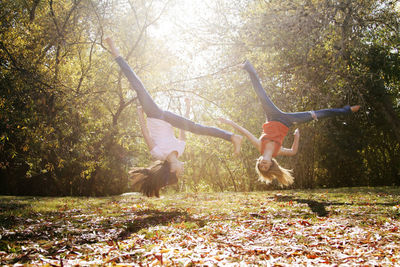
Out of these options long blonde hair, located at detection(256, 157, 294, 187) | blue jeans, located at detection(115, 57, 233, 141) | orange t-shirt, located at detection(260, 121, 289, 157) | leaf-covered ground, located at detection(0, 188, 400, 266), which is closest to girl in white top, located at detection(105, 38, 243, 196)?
blue jeans, located at detection(115, 57, 233, 141)

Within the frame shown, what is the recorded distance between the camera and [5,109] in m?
5.81

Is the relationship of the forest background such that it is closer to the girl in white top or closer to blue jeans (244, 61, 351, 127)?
blue jeans (244, 61, 351, 127)

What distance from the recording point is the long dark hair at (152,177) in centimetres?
517

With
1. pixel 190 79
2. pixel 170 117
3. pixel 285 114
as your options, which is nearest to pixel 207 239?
pixel 170 117

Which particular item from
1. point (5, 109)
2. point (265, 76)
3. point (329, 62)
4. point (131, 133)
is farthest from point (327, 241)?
point (131, 133)

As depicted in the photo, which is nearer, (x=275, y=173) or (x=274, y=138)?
(x=274, y=138)

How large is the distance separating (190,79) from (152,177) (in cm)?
298

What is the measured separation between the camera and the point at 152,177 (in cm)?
517

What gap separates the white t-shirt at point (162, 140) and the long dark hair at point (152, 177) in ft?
0.78

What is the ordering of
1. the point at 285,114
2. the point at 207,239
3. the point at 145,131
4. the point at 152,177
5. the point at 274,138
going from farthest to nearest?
the point at 285,114
the point at 274,138
the point at 152,177
the point at 145,131
the point at 207,239

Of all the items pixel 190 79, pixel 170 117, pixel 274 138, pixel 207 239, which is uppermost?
pixel 190 79

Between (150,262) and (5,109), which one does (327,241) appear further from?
(5,109)

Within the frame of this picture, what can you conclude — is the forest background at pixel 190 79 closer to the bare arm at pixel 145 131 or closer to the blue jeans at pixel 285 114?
the blue jeans at pixel 285 114

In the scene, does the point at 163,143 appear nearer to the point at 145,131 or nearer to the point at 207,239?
the point at 145,131
